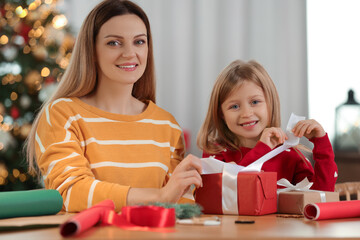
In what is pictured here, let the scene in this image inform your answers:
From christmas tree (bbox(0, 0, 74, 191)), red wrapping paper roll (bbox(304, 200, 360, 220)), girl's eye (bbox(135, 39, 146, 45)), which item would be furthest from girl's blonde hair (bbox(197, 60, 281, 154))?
christmas tree (bbox(0, 0, 74, 191))

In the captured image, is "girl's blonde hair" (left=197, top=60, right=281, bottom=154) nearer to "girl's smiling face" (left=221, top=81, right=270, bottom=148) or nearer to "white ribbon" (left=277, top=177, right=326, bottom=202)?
"girl's smiling face" (left=221, top=81, right=270, bottom=148)

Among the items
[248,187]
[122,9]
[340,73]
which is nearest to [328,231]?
[248,187]

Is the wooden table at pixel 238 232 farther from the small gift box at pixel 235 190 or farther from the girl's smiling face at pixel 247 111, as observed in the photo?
the girl's smiling face at pixel 247 111

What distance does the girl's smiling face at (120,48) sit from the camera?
1.49 m

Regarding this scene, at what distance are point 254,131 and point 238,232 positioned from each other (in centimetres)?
73

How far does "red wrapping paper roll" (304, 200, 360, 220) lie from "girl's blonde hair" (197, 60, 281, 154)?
554 millimetres

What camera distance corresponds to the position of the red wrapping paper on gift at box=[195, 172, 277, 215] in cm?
110

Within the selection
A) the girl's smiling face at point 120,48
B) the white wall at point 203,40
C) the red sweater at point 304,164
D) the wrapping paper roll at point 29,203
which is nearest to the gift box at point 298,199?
the red sweater at point 304,164

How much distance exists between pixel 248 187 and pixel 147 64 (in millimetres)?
730

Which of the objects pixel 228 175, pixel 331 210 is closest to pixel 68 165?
pixel 228 175

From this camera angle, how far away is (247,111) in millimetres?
1516

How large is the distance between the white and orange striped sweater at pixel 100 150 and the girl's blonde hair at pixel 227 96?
0.39 feet

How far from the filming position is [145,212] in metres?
0.89

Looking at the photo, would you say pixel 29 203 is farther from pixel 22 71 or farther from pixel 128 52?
pixel 22 71
